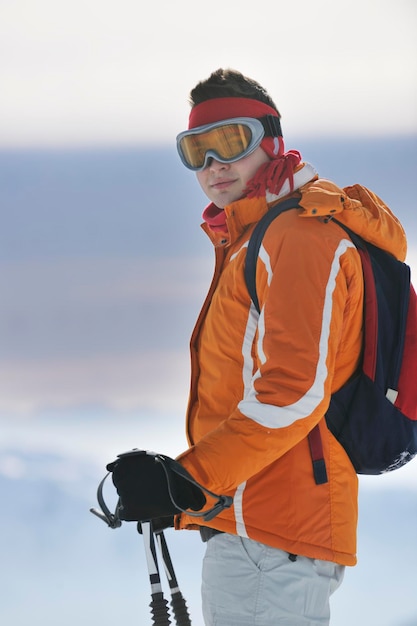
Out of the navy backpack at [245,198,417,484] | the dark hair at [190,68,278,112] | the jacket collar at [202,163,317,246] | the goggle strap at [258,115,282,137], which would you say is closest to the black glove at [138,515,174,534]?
the navy backpack at [245,198,417,484]

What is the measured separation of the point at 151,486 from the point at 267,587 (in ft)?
1.42

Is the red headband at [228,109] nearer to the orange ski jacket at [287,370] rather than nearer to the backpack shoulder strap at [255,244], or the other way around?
the orange ski jacket at [287,370]

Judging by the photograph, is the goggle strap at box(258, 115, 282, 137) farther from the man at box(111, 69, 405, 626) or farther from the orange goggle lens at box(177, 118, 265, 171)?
the man at box(111, 69, 405, 626)

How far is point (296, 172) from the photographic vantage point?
260 centimetres

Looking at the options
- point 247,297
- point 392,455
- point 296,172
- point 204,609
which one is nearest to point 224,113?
point 296,172

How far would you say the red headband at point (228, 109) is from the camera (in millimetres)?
2814

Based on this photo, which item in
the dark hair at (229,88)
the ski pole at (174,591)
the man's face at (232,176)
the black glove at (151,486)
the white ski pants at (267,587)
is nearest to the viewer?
the black glove at (151,486)

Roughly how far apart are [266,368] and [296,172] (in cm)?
63

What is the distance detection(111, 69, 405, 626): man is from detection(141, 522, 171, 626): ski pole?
121 millimetres

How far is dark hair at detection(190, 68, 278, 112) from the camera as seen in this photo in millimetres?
2848

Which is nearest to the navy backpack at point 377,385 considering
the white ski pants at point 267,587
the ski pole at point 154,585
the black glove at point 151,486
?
the white ski pants at point 267,587

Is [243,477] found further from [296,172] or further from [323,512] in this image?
[296,172]

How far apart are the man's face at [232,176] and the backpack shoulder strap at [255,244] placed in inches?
12.1

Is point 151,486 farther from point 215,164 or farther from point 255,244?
point 215,164
